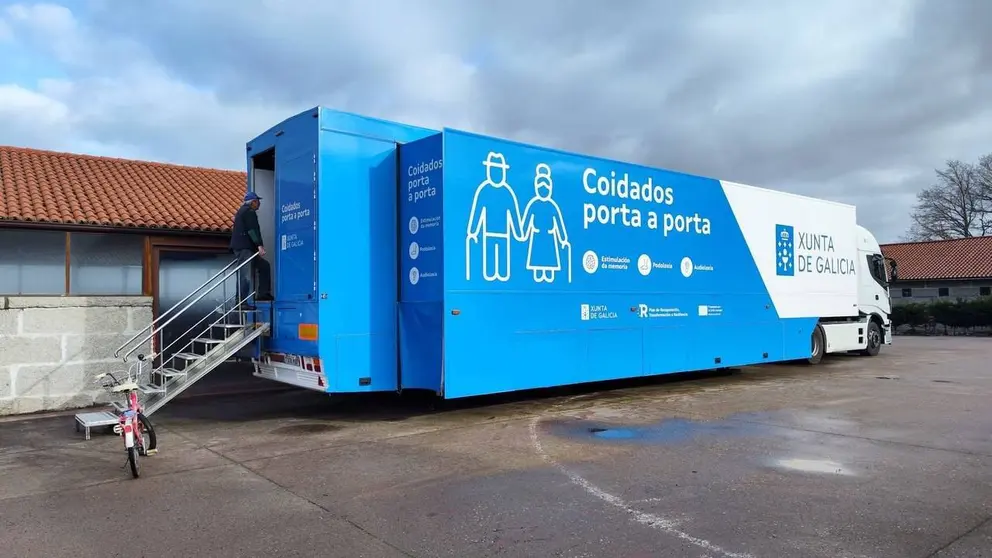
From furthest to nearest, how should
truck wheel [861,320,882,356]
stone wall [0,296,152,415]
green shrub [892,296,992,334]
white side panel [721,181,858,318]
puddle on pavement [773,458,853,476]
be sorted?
green shrub [892,296,992,334] → truck wheel [861,320,882,356] → white side panel [721,181,858,318] → stone wall [0,296,152,415] → puddle on pavement [773,458,853,476]

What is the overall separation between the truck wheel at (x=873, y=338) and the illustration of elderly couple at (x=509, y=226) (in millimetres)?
12197

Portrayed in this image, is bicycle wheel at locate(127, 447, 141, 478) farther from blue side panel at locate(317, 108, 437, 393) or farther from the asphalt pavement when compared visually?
blue side panel at locate(317, 108, 437, 393)

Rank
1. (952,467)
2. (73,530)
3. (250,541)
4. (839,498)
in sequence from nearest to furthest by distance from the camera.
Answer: (250,541) < (73,530) < (839,498) < (952,467)

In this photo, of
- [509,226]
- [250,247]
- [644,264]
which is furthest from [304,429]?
[644,264]

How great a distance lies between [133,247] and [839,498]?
11420 mm

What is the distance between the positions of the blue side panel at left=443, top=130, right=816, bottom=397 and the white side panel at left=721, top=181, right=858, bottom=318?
0.49 m

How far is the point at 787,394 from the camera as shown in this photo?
11.4 m

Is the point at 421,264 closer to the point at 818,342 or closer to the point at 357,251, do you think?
the point at 357,251

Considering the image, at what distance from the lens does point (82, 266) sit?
1141cm

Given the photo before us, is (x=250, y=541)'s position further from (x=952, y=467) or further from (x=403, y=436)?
(x=952, y=467)

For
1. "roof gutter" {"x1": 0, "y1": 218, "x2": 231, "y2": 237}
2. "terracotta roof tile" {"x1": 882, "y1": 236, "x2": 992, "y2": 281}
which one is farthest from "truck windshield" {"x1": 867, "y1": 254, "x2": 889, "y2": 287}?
"terracotta roof tile" {"x1": 882, "y1": 236, "x2": 992, "y2": 281}

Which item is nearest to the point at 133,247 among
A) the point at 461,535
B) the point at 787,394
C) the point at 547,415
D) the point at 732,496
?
the point at 547,415

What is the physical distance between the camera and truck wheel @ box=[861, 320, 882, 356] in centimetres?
1816

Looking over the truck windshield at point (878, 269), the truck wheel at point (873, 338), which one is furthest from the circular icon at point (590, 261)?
the truck wheel at point (873, 338)
